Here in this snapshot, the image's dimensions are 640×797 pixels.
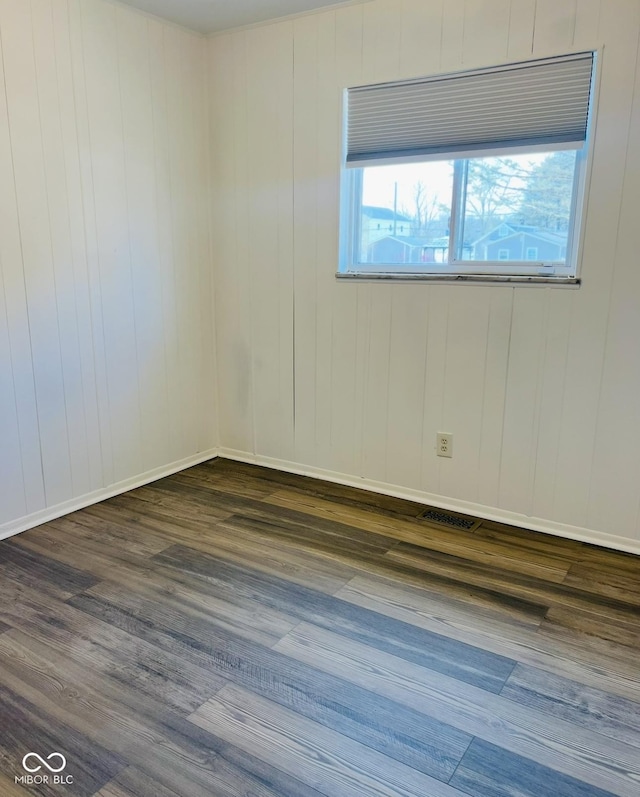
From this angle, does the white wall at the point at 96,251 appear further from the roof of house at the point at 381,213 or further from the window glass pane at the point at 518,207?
the window glass pane at the point at 518,207

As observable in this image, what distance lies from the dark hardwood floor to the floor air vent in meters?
0.07

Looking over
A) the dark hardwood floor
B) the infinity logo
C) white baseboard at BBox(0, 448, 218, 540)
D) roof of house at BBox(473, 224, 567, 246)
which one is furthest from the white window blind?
the infinity logo

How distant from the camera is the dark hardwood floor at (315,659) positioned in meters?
1.53

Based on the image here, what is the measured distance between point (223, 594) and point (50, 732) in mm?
783

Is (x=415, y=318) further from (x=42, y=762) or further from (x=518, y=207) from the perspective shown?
(x=42, y=762)

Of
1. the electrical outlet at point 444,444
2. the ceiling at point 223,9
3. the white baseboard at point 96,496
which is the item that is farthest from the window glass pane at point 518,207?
the white baseboard at point 96,496

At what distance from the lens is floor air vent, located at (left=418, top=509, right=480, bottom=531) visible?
9.57ft

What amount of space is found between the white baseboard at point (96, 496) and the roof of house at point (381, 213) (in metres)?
1.79

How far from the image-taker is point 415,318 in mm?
3047

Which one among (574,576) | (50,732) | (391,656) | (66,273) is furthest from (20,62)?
(574,576)

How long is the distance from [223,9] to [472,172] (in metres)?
1.52

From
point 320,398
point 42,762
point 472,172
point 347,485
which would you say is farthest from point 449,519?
point 42,762

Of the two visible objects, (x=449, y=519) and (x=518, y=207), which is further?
(x=449, y=519)

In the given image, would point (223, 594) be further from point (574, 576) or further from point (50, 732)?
point (574, 576)
